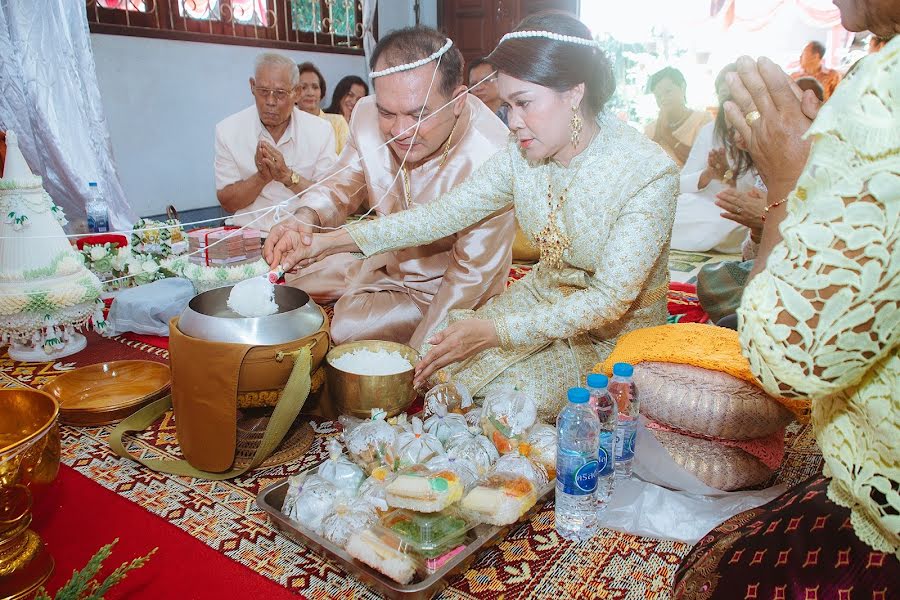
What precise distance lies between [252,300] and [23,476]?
72 centimetres

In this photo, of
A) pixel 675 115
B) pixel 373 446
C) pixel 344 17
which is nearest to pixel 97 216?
pixel 373 446

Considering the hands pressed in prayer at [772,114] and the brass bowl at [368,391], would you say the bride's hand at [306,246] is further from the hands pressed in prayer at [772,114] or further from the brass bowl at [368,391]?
the hands pressed in prayer at [772,114]

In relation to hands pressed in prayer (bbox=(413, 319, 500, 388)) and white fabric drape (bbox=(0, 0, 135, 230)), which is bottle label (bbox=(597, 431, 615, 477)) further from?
white fabric drape (bbox=(0, 0, 135, 230))

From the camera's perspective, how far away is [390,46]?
7.97 feet

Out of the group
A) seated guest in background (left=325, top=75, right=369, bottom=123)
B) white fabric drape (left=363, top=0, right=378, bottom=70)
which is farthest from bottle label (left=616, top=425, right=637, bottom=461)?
white fabric drape (left=363, top=0, right=378, bottom=70)

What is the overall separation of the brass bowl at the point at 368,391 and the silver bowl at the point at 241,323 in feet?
0.68

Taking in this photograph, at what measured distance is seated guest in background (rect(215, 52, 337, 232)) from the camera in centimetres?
393

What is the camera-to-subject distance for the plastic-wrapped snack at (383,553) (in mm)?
1350

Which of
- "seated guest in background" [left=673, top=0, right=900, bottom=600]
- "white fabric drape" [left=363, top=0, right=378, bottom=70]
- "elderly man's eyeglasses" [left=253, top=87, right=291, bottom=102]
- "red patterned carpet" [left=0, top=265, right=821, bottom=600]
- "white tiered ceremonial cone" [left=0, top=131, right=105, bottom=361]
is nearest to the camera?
"seated guest in background" [left=673, top=0, right=900, bottom=600]

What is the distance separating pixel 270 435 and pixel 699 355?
114 cm

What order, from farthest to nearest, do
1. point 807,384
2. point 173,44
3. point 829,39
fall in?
point 829,39
point 173,44
point 807,384

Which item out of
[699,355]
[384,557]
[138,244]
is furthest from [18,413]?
[138,244]

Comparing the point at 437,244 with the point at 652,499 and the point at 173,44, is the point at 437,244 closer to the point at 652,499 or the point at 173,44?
the point at 652,499

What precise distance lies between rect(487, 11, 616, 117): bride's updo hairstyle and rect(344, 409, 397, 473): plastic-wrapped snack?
1047 millimetres
